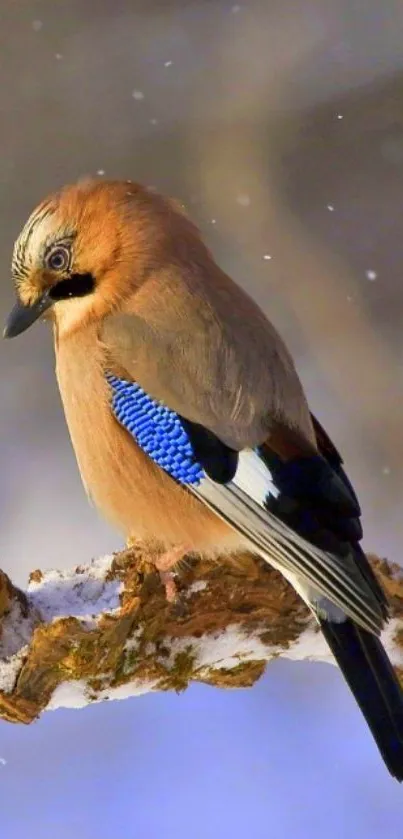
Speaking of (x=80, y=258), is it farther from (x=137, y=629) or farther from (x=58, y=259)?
(x=137, y=629)

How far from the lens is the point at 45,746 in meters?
2.04

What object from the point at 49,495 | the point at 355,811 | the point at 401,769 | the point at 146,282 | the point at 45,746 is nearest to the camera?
the point at 401,769

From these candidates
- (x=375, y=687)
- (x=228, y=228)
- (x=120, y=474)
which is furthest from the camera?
(x=228, y=228)

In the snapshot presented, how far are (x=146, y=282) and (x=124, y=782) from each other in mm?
1068

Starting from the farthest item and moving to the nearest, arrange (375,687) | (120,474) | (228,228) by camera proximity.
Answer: (228,228) → (120,474) → (375,687)

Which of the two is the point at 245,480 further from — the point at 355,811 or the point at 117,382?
the point at 355,811

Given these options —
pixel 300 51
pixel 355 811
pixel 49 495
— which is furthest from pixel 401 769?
pixel 300 51

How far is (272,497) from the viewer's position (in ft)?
3.52

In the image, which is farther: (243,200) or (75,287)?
(243,200)

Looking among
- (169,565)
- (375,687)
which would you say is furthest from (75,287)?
(375,687)

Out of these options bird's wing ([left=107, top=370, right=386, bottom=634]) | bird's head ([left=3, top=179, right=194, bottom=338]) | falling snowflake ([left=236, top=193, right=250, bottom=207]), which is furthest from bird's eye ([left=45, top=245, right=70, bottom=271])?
falling snowflake ([left=236, top=193, right=250, bottom=207])

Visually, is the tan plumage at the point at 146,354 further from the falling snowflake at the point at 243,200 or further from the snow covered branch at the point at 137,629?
the falling snowflake at the point at 243,200

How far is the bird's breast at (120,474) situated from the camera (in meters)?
1.16

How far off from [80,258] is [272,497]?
0.35 m
